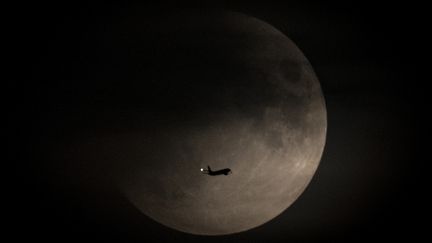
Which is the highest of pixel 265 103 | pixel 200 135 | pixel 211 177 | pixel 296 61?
pixel 296 61

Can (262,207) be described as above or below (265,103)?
below

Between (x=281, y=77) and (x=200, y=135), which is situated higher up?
(x=281, y=77)

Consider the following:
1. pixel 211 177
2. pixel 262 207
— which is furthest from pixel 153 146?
pixel 262 207

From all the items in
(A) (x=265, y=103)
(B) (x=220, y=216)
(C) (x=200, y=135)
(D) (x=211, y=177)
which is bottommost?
(B) (x=220, y=216)

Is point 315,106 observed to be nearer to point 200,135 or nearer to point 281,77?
point 281,77

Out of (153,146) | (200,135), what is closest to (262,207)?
(200,135)

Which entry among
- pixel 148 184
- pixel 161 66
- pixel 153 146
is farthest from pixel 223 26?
pixel 148 184

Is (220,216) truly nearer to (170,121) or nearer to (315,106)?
(170,121)
